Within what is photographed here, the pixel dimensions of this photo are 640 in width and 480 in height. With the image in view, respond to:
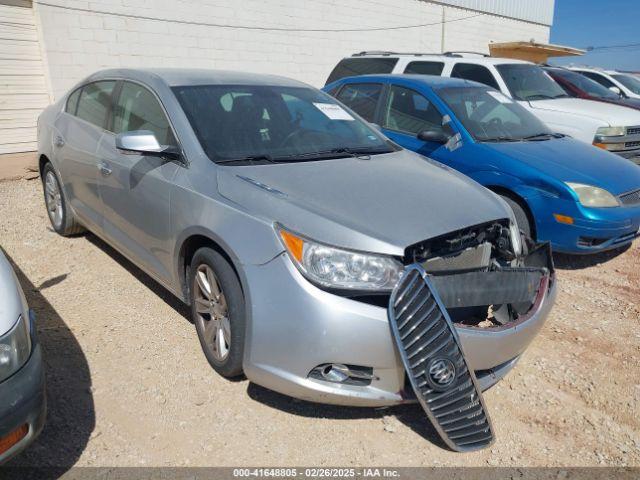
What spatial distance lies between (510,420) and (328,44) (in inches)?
402

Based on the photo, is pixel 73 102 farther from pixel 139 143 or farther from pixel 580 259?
pixel 580 259

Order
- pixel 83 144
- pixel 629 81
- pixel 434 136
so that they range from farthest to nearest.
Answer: pixel 629 81, pixel 434 136, pixel 83 144

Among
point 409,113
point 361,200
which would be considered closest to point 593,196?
point 409,113

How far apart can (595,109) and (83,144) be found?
635 centimetres

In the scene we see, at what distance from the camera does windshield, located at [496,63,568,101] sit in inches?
298

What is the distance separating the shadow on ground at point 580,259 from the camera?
195 inches

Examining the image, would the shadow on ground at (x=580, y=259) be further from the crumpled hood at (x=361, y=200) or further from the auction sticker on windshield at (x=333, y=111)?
the auction sticker on windshield at (x=333, y=111)

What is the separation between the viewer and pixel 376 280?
2.45 metres

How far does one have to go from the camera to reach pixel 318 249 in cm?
247

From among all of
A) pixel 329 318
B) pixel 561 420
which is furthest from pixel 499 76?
pixel 329 318

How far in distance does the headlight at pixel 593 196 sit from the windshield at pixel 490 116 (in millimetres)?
918

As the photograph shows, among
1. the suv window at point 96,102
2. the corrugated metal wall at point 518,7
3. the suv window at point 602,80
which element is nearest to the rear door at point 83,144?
the suv window at point 96,102

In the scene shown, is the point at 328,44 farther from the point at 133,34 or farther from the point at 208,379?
the point at 208,379

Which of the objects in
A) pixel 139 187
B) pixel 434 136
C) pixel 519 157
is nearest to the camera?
pixel 139 187
